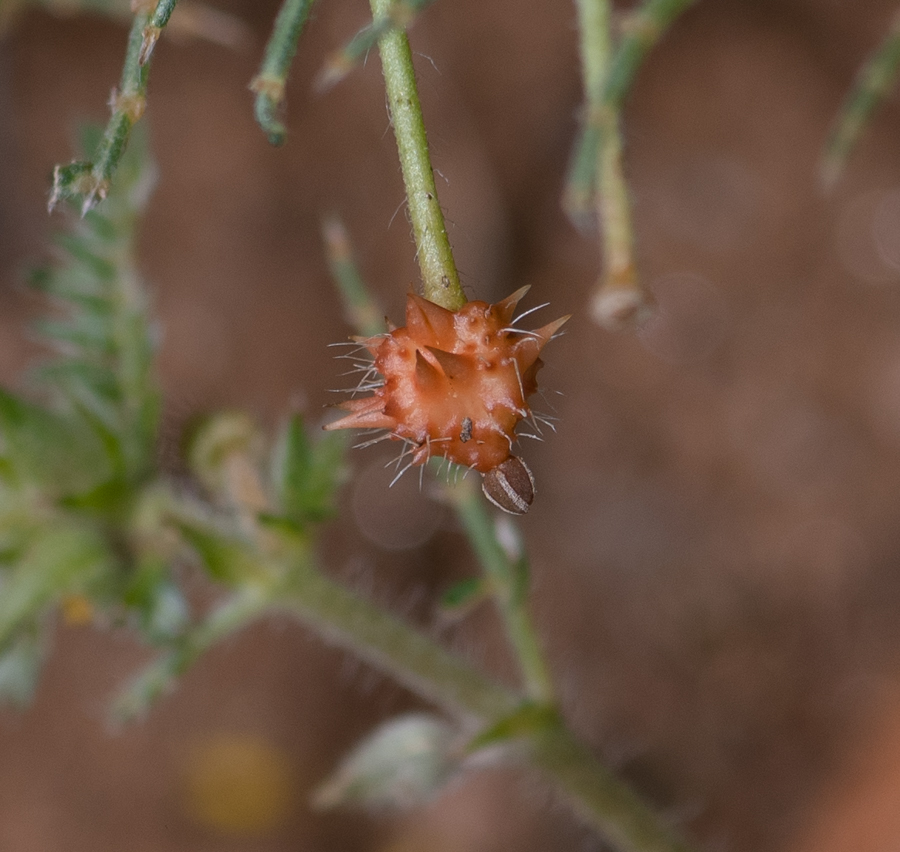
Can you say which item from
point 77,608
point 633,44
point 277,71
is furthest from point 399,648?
point 277,71

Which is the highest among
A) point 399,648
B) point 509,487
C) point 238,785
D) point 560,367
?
point 560,367

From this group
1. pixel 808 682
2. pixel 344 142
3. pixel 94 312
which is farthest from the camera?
pixel 344 142

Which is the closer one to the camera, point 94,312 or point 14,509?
point 14,509

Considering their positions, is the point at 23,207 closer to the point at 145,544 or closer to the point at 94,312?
the point at 94,312

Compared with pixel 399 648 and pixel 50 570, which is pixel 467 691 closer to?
pixel 399 648

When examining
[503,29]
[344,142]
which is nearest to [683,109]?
[503,29]
